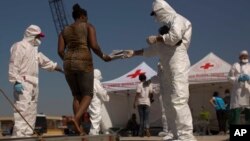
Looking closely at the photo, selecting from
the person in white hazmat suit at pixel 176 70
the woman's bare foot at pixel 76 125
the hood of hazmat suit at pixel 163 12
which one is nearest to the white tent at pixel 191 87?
the hood of hazmat suit at pixel 163 12

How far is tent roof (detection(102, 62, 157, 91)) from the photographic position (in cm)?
1848

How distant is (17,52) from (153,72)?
35.1ft

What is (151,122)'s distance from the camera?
1964 centimetres

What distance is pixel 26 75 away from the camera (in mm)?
8367

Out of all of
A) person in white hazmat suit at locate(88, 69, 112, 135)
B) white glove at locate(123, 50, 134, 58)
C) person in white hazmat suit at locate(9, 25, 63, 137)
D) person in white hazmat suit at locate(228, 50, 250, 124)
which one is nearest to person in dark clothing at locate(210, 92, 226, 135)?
person in white hazmat suit at locate(88, 69, 112, 135)

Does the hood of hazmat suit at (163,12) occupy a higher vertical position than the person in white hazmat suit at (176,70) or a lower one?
higher

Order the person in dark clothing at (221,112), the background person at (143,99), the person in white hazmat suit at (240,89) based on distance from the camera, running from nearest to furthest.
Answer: the person in white hazmat suit at (240,89) → the background person at (143,99) → the person in dark clothing at (221,112)

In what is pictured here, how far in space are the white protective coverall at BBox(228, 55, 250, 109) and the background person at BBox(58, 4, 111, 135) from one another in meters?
4.38

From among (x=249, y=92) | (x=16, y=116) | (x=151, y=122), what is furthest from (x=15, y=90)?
(x=151, y=122)

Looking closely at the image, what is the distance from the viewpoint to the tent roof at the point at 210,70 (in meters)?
16.8

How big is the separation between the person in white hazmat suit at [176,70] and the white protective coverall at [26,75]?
2.66m

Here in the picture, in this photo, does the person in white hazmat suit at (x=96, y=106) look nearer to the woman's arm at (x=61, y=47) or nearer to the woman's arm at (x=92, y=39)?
the woman's arm at (x=61, y=47)

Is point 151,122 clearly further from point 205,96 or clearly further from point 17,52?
point 17,52

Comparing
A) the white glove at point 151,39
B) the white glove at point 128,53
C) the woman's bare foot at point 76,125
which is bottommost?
the woman's bare foot at point 76,125
